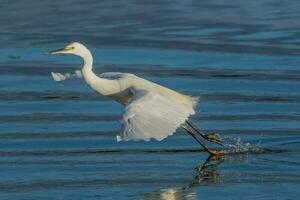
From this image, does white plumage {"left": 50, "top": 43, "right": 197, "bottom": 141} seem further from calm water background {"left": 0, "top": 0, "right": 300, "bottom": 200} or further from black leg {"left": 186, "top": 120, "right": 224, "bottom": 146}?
black leg {"left": 186, "top": 120, "right": 224, "bottom": 146}

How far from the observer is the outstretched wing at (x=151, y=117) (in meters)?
11.5

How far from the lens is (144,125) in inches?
462

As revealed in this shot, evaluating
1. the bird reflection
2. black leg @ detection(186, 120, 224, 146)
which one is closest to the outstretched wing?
the bird reflection

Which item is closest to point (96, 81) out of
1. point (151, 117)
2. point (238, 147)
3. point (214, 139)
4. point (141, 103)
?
point (214, 139)

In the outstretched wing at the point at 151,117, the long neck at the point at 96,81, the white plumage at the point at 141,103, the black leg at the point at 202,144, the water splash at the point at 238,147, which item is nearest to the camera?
the outstretched wing at the point at 151,117

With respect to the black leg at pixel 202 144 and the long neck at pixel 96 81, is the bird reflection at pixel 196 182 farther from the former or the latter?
the long neck at pixel 96 81

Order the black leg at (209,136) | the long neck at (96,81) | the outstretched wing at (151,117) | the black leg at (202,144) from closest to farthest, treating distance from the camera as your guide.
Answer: the outstretched wing at (151,117), the black leg at (202,144), the long neck at (96,81), the black leg at (209,136)

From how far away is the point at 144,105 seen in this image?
12.3m

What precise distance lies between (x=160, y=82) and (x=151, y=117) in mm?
5059

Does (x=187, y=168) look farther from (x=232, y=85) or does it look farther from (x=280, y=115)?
(x=232, y=85)

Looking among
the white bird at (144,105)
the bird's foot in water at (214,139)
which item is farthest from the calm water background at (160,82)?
the white bird at (144,105)

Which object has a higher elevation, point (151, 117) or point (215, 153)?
point (151, 117)

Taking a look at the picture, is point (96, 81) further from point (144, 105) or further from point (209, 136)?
point (144, 105)

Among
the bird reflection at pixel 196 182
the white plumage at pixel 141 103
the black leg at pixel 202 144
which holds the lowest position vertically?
the bird reflection at pixel 196 182
